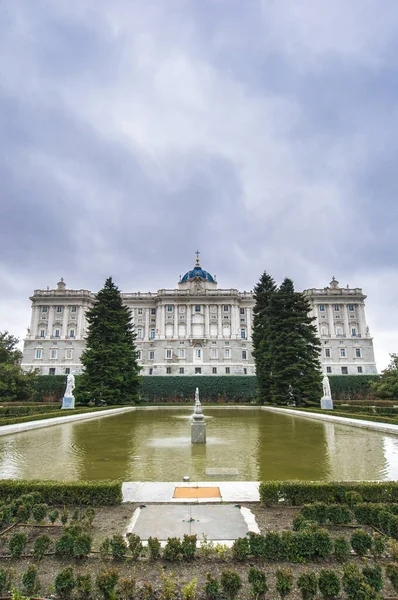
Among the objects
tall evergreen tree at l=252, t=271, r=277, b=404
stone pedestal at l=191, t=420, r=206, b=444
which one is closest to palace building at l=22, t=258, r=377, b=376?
tall evergreen tree at l=252, t=271, r=277, b=404

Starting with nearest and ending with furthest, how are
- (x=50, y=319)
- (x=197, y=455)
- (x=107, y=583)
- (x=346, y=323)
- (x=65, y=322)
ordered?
(x=107, y=583), (x=197, y=455), (x=65, y=322), (x=50, y=319), (x=346, y=323)

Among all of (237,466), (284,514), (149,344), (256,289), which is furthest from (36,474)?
(149,344)

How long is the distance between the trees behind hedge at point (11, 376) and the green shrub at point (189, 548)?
2780 cm

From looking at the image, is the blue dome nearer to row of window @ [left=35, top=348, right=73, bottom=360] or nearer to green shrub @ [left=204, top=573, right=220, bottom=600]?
row of window @ [left=35, top=348, right=73, bottom=360]

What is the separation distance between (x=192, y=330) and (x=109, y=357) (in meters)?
35.6

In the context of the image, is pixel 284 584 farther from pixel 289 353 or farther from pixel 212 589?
pixel 289 353

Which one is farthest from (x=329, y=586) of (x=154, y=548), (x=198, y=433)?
(x=198, y=433)

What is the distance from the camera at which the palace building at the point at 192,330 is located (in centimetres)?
6781

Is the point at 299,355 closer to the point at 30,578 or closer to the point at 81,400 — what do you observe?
the point at 81,400

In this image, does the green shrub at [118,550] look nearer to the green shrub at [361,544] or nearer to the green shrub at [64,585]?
the green shrub at [64,585]

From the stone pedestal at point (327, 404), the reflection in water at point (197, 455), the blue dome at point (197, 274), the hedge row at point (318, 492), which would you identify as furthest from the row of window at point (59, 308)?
the hedge row at point (318, 492)

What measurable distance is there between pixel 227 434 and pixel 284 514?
9196 mm

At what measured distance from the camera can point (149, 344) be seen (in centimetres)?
7131

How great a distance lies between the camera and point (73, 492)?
586 cm
